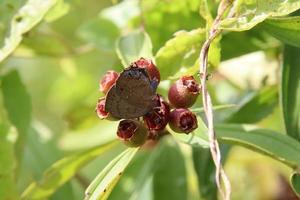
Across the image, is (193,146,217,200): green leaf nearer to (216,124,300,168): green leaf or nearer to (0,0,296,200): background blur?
(0,0,296,200): background blur

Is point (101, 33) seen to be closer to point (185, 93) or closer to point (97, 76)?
point (97, 76)

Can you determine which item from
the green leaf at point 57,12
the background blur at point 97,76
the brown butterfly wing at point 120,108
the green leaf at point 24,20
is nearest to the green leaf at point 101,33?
the background blur at point 97,76

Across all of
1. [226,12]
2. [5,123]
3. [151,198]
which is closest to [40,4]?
[5,123]

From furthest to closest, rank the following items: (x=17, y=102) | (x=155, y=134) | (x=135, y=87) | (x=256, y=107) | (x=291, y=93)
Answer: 1. (x=17, y=102)
2. (x=256, y=107)
3. (x=291, y=93)
4. (x=155, y=134)
5. (x=135, y=87)

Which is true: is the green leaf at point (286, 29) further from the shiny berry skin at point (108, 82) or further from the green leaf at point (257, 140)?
the shiny berry skin at point (108, 82)

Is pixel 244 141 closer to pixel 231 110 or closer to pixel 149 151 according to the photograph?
pixel 231 110

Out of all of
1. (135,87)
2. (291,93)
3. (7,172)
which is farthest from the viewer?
(7,172)

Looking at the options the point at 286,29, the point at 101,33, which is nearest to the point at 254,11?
the point at 286,29
